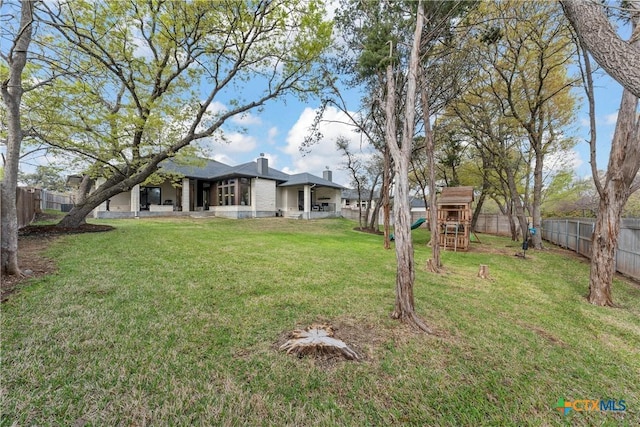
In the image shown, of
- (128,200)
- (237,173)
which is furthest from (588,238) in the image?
(128,200)

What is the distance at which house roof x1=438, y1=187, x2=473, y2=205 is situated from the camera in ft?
35.1

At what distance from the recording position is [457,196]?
11047 millimetres

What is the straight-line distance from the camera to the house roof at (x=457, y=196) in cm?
1069

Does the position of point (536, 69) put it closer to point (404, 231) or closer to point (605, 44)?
point (605, 44)

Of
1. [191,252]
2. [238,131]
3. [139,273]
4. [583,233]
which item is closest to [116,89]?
[238,131]

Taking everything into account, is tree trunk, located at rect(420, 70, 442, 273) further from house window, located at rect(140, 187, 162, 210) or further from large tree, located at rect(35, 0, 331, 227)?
house window, located at rect(140, 187, 162, 210)

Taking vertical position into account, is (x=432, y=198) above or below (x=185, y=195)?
below

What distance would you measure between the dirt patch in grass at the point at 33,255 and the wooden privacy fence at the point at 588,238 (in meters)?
11.9

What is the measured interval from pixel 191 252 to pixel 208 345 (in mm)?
4542

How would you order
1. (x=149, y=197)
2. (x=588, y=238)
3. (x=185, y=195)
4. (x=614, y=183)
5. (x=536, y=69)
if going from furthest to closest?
1. (x=149, y=197)
2. (x=185, y=195)
3. (x=536, y=69)
4. (x=588, y=238)
5. (x=614, y=183)

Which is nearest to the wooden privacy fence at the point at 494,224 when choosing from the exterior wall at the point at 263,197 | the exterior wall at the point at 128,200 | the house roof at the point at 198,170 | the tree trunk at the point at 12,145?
the exterior wall at the point at 263,197

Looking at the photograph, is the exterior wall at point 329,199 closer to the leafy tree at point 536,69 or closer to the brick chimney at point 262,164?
the brick chimney at point 262,164

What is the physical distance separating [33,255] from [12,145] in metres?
2.39

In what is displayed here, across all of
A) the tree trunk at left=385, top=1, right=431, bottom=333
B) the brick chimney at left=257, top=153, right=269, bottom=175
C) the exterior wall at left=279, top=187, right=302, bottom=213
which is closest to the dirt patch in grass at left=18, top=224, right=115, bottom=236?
the tree trunk at left=385, top=1, right=431, bottom=333
